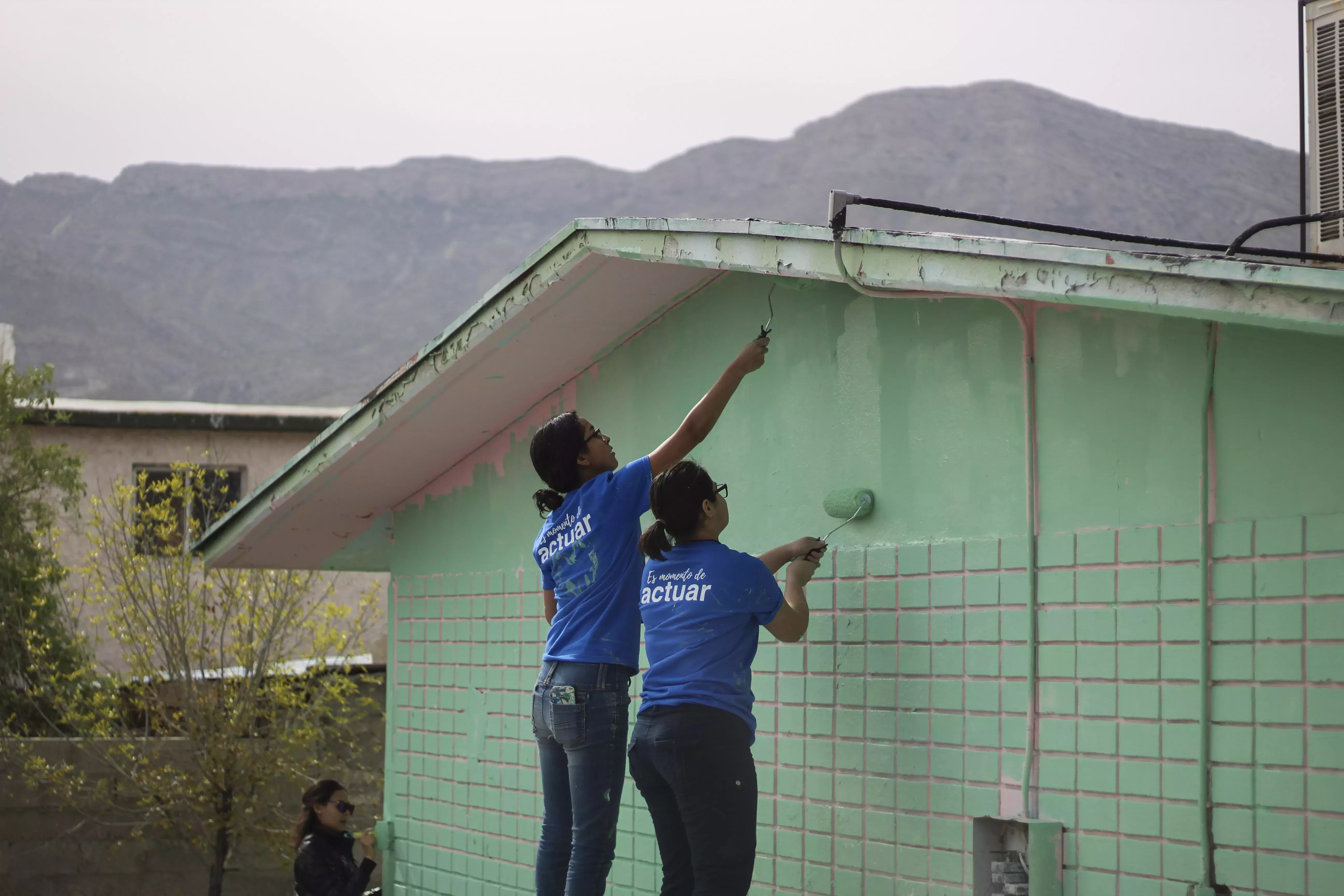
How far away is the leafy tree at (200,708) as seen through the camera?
37.8 ft

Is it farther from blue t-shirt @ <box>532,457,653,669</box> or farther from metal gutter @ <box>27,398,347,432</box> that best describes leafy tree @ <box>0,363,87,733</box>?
blue t-shirt @ <box>532,457,653,669</box>

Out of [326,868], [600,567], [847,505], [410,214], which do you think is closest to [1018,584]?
[847,505]

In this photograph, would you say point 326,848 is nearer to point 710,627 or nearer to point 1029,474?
point 710,627

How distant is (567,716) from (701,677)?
660mm

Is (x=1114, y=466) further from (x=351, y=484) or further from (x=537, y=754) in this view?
(x=351, y=484)

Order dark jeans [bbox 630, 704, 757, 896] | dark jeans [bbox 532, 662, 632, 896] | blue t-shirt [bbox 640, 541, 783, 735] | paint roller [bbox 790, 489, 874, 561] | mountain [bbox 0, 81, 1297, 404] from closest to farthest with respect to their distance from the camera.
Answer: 1. dark jeans [bbox 630, 704, 757, 896]
2. blue t-shirt [bbox 640, 541, 783, 735]
3. dark jeans [bbox 532, 662, 632, 896]
4. paint roller [bbox 790, 489, 874, 561]
5. mountain [bbox 0, 81, 1297, 404]

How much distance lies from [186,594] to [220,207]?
9146cm

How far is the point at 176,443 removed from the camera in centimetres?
→ 1898

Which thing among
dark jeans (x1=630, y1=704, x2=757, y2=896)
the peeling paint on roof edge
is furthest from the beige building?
dark jeans (x1=630, y1=704, x2=757, y2=896)

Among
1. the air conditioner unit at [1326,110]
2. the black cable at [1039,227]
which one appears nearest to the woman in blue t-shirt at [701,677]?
the black cable at [1039,227]

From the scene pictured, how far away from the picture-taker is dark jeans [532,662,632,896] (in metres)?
4.78

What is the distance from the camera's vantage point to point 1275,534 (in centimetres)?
377

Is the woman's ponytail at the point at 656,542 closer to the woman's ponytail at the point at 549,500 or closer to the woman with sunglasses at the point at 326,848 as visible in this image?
the woman's ponytail at the point at 549,500

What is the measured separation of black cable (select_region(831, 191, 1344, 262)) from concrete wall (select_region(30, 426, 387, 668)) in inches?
570
